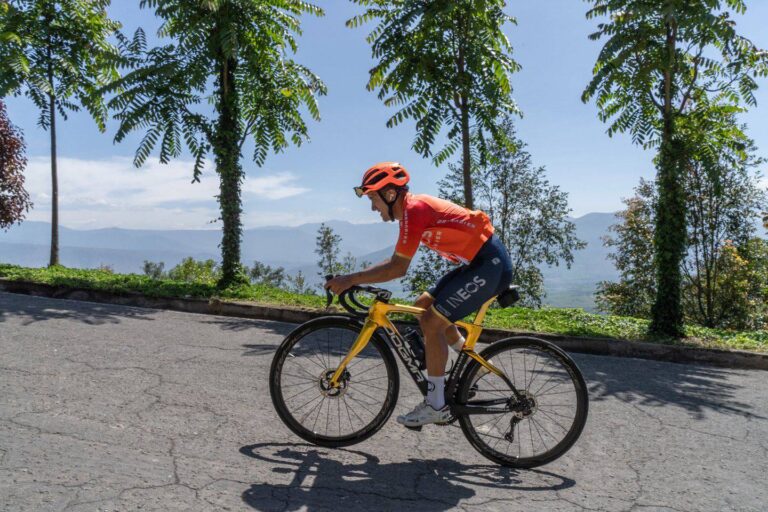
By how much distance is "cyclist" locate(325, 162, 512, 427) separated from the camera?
3.90 metres

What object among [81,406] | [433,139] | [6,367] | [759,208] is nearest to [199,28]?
[433,139]

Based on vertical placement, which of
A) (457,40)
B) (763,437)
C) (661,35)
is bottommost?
(763,437)

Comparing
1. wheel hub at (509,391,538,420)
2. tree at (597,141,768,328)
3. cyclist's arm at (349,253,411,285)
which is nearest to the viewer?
cyclist's arm at (349,253,411,285)

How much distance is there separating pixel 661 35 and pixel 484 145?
13.6 feet

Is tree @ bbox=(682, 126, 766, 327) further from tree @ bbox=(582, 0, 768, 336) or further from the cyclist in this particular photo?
the cyclist

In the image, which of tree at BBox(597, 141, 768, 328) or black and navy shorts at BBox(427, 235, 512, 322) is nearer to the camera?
black and navy shorts at BBox(427, 235, 512, 322)

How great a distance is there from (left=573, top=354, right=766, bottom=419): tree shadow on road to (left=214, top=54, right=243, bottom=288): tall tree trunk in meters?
7.75

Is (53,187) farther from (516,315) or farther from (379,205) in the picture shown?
(379,205)

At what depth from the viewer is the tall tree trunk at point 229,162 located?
40.9 feet

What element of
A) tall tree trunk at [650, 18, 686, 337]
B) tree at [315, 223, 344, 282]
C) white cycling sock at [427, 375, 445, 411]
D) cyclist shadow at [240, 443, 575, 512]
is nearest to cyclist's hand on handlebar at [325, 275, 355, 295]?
white cycling sock at [427, 375, 445, 411]

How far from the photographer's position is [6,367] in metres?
5.57

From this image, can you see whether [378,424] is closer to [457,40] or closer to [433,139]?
[433,139]

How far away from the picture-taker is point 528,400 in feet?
13.2

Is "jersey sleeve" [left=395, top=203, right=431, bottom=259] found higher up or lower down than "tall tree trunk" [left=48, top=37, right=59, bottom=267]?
lower down
